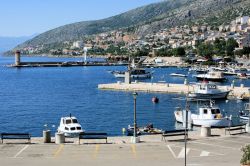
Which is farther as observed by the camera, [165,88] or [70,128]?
[165,88]

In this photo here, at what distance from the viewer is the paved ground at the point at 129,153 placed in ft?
91.5

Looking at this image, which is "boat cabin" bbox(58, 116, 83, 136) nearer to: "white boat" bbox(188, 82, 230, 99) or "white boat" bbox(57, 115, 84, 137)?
"white boat" bbox(57, 115, 84, 137)

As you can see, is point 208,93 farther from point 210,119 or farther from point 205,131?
point 205,131

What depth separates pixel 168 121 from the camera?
66.6 meters

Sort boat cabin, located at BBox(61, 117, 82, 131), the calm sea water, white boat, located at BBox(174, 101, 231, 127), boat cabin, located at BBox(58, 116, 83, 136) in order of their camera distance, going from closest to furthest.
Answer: boat cabin, located at BBox(58, 116, 83, 136), boat cabin, located at BBox(61, 117, 82, 131), white boat, located at BBox(174, 101, 231, 127), the calm sea water

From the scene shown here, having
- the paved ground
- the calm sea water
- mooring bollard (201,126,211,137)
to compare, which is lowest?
the calm sea water

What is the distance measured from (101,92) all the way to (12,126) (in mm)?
48376

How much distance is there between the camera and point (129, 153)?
30297 millimetres

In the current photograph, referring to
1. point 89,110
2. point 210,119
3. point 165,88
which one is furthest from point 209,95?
point 210,119

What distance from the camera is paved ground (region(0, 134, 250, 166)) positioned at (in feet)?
91.5

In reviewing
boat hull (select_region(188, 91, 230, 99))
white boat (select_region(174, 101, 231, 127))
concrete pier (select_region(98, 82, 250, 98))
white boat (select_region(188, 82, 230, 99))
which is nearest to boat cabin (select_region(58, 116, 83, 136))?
white boat (select_region(174, 101, 231, 127))

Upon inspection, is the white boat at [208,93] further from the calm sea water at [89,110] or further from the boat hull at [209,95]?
the calm sea water at [89,110]

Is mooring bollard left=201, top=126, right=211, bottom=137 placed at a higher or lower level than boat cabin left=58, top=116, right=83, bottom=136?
higher

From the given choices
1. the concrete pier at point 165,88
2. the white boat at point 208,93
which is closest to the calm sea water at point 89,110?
the white boat at point 208,93
